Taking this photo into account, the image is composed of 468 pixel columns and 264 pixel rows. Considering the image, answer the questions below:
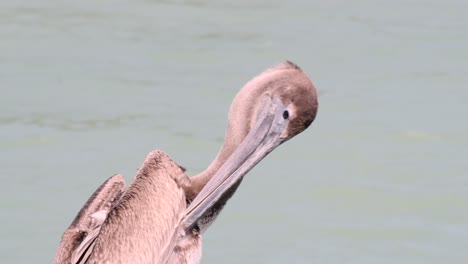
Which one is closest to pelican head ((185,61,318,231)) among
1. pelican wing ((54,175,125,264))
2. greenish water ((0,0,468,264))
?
pelican wing ((54,175,125,264))

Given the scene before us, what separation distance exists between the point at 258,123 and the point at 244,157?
6.8 inches

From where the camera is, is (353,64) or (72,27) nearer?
(353,64)

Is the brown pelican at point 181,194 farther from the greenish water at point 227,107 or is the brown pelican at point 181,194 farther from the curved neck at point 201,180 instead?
the greenish water at point 227,107

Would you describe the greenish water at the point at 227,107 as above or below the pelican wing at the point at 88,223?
below

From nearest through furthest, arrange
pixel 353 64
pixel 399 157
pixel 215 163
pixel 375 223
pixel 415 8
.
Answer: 1. pixel 215 163
2. pixel 375 223
3. pixel 399 157
4. pixel 353 64
5. pixel 415 8

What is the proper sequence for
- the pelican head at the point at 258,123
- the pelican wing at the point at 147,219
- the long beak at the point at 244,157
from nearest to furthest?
the pelican wing at the point at 147,219 < the long beak at the point at 244,157 < the pelican head at the point at 258,123

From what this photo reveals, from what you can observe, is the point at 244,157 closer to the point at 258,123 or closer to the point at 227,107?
the point at 258,123


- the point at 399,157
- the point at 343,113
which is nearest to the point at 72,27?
the point at 343,113

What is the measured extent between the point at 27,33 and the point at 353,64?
→ 89.7 inches

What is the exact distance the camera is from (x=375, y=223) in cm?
698

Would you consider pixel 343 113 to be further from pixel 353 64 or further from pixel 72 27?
pixel 72 27

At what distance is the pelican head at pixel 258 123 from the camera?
4953mm

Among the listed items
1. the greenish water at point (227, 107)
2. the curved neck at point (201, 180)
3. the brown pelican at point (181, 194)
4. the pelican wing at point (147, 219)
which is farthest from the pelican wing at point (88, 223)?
the greenish water at point (227, 107)

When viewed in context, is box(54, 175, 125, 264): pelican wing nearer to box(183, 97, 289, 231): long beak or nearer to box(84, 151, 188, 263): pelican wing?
box(84, 151, 188, 263): pelican wing
